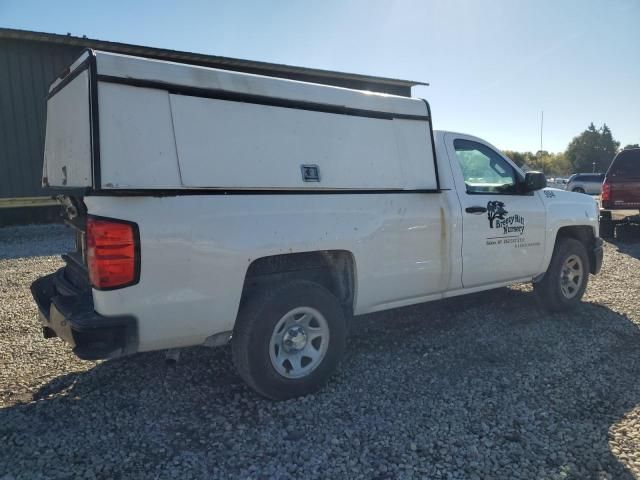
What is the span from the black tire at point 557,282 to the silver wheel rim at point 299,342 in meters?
3.15

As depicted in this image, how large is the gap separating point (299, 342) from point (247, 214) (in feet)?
3.49

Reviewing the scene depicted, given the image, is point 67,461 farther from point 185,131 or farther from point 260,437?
point 185,131

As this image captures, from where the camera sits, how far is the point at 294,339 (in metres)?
3.55

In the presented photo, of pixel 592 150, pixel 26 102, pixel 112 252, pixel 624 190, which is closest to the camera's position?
pixel 112 252

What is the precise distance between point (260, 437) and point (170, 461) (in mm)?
557

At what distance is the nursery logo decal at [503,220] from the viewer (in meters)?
4.74

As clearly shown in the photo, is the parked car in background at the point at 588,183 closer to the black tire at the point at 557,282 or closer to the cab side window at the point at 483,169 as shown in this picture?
the black tire at the point at 557,282

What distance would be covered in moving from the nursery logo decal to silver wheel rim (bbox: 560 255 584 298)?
3.47 feet

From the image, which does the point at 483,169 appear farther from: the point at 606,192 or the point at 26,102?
the point at 26,102

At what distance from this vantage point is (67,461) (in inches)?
109

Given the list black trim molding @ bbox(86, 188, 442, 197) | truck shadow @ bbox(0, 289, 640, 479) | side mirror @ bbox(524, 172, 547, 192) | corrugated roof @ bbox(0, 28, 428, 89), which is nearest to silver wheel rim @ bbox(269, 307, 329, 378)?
truck shadow @ bbox(0, 289, 640, 479)

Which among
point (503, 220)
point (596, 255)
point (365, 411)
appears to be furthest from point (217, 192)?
point (596, 255)

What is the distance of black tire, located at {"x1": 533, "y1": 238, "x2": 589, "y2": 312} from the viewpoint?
5.47m

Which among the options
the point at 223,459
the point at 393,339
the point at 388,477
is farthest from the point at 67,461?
the point at 393,339
